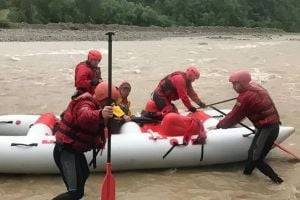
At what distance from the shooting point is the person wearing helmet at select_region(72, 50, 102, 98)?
24.0 feet

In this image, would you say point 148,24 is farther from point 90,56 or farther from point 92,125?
point 92,125

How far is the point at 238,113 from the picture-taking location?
599cm

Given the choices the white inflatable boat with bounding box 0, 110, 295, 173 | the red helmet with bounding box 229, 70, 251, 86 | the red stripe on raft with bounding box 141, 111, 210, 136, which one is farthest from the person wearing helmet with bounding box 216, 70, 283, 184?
the red stripe on raft with bounding box 141, 111, 210, 136

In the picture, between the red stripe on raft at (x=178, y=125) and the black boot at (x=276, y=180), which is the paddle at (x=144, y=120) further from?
the black boot at (x=276, y=180)

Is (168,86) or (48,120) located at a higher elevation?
(168,86)

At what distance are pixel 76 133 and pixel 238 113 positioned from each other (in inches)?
80.0

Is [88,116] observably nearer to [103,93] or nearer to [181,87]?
[103,93]

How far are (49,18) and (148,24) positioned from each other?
248 inches

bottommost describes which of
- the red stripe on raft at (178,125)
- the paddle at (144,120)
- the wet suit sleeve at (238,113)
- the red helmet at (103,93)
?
the paddle at (144,120)

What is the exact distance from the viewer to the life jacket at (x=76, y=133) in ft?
15.4

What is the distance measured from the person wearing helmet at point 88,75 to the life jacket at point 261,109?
7.68 feet

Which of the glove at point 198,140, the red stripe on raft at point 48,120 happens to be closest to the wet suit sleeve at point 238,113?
the glove at point 198,140

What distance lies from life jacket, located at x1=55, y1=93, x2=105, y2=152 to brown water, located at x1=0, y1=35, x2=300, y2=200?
123 centimetres

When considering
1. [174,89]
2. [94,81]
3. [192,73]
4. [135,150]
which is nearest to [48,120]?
[94,81]
